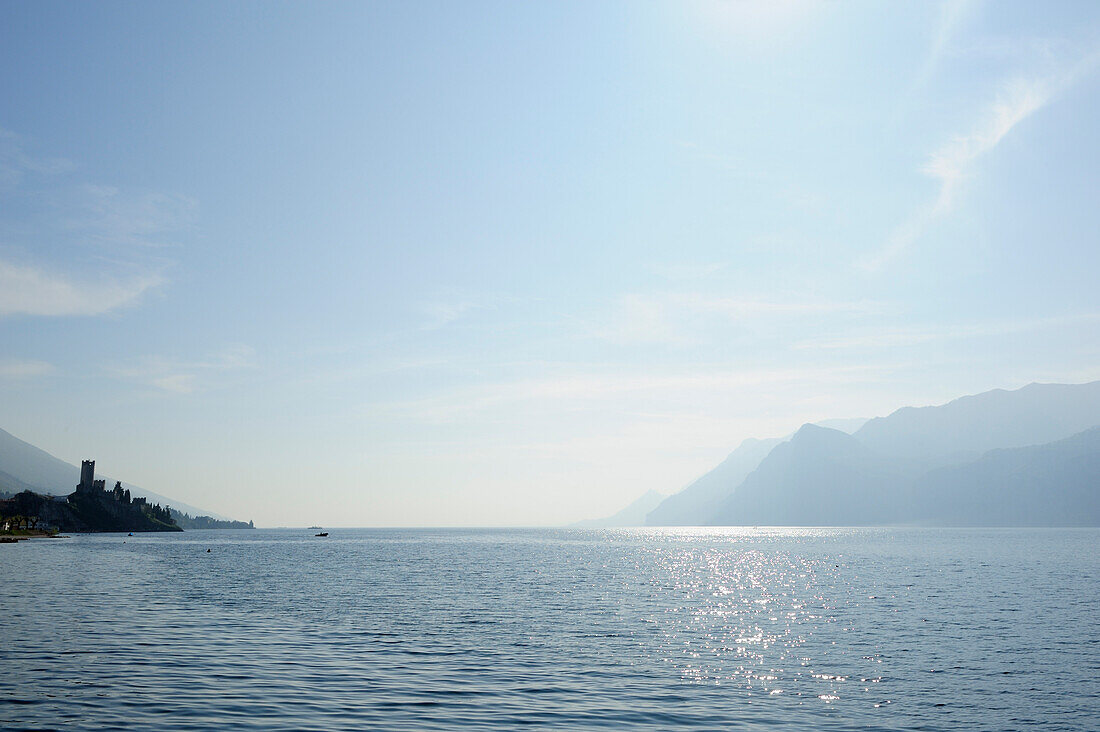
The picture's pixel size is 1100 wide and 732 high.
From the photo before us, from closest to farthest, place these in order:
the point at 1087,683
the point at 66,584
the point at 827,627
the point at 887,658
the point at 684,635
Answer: the point at 1087,683, the point at 887,658, the point at 684,635, the point at 827,627, the point at 66,584

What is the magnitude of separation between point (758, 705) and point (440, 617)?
37.4m

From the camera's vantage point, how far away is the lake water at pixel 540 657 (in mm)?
33312

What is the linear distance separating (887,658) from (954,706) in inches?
513

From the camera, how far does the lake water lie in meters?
33.3

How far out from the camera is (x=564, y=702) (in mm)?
35719

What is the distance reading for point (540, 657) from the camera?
47.8 metres

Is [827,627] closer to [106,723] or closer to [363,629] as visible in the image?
[363,629]

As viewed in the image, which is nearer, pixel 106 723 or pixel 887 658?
pixel 106 723

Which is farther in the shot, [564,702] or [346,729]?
[564,702]

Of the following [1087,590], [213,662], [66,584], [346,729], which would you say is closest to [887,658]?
[346,729]

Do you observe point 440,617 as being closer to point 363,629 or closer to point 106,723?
point 363,629

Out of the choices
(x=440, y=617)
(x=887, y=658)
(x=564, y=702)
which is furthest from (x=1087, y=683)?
(x=440, y=617)

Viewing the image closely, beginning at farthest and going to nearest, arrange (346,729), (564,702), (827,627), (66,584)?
(66,584) < (827,627) < (564,702) < (346,729)

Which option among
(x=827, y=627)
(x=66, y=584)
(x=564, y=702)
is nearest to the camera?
(x=564, y=702)
